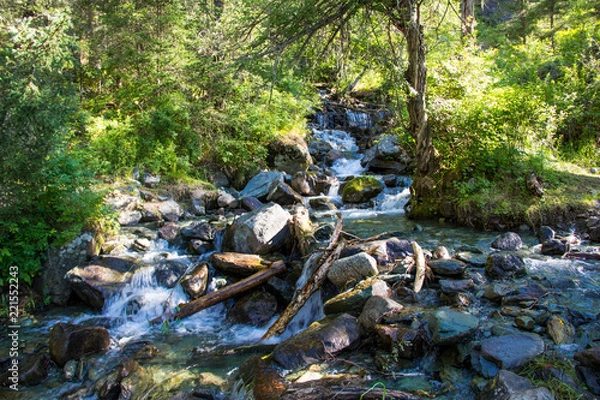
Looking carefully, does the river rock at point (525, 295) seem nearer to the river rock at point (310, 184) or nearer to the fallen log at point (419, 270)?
the fallen log at point (419, 270)

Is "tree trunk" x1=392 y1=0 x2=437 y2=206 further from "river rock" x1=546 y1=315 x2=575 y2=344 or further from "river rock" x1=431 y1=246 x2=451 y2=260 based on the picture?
"river rock" x1=546 y1=315 x2=575 y2=344

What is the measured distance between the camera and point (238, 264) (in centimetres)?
654

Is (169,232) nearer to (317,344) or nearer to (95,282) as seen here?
(95,282)

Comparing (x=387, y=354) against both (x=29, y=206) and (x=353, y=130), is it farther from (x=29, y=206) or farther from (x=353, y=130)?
(x=353, y=130)

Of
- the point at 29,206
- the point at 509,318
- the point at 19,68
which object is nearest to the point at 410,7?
the point at 509,318

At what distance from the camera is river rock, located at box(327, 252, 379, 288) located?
538cm

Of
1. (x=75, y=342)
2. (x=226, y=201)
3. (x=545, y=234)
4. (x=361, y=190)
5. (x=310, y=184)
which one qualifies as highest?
(x=310, y=184)

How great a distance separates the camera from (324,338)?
13.5ft

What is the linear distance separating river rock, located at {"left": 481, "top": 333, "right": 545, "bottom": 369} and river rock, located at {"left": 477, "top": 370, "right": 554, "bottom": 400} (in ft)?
1.31

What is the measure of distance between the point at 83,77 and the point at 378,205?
37.4 ft

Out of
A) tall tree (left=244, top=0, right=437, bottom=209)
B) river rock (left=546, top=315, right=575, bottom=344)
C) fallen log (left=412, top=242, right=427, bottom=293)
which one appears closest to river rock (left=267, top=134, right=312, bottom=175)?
tall tree (left=244, top=0, right=437, bottom=209)

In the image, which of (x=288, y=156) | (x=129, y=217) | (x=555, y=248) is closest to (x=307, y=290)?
(x=555, y=248)

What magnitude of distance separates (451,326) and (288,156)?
1075cm

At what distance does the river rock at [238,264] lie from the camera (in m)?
6.50
